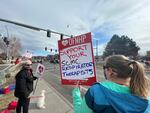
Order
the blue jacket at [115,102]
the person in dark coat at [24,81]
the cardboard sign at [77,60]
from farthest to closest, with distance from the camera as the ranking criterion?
the person in dark coat at [24,81] → the cardboard sign at [77,60] → the blue jacket at [115,102]

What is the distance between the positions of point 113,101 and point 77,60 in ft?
8.41

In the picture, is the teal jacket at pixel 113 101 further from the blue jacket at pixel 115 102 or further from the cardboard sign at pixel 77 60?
the cardboard sign at pixel 77 60

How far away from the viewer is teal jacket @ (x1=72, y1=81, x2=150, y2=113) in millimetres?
2152

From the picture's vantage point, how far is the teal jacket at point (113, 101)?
7.06 ft

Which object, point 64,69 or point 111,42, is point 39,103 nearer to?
point 64,69

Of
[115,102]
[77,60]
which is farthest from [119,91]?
[77,60]

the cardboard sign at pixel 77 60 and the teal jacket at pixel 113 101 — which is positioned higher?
the cardboard sign at pixel 77 60

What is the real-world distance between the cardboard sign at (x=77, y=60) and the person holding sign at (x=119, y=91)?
1994 mm

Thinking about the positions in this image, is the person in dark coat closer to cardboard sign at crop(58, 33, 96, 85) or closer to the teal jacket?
cardboard sign at crop(58, 33, 96, 85)

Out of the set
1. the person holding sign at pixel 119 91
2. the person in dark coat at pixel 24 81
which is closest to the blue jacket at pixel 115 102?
the person holding sign at pixel 119 91

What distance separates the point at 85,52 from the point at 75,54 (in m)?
0.25

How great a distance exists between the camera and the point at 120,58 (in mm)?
2443

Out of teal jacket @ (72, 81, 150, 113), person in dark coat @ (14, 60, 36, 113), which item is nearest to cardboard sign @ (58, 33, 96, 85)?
person in dark coat @ (14, 60, 36, 113)

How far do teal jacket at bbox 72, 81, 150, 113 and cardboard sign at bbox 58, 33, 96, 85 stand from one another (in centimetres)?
220
